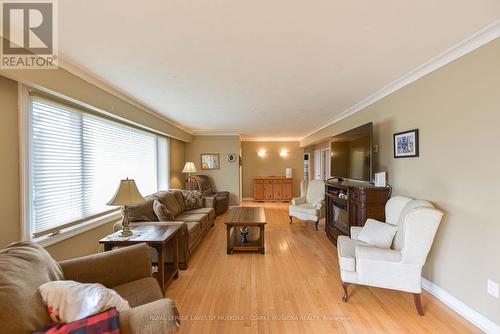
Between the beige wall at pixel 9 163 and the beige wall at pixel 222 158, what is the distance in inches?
197

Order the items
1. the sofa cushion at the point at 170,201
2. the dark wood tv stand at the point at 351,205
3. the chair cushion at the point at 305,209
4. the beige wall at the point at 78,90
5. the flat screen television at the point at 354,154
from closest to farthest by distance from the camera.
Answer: the beige wall at the point at 78,90, the dark wood tv stand at the point at 351,205, the flat screen television at the point at 354,154, the sofa cushion at the point at 170,201, the chair cushion at the point at 305,209

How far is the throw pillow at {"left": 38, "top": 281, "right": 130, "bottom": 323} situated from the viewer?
3.32 feet

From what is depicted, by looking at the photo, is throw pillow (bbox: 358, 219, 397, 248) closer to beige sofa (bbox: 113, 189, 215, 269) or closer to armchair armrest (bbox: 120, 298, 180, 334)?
armchair armrest (bbox: 120, 298, 180, 334)

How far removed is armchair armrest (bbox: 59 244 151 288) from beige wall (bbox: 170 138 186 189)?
3.95 m

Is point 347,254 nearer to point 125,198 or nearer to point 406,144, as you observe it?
point 406,144

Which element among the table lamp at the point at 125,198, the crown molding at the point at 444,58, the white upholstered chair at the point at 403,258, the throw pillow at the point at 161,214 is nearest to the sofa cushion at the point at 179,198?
the throw pillow at the point at 161,214

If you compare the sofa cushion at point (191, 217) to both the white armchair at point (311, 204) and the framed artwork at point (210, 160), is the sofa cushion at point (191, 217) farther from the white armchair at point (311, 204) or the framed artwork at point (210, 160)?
the framed artwork at point (210, 160)

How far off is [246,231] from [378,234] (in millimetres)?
2012

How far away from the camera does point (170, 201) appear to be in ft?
12.2

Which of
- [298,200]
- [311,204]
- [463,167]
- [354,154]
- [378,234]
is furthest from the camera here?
[298,200]

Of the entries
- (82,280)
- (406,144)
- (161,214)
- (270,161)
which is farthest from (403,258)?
(270,161)

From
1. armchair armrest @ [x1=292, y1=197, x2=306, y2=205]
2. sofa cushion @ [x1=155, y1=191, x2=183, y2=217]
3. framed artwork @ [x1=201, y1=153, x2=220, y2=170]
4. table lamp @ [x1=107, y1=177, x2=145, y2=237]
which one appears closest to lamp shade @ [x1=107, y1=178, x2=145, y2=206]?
table lamp @ [x1=107, y1=177, x2=145, y2=237]

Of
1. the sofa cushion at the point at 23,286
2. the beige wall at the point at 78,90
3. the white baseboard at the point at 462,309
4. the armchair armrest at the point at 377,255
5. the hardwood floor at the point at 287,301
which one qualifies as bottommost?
the hardwood floor at the point at 287,301

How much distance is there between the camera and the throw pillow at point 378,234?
222 cm
